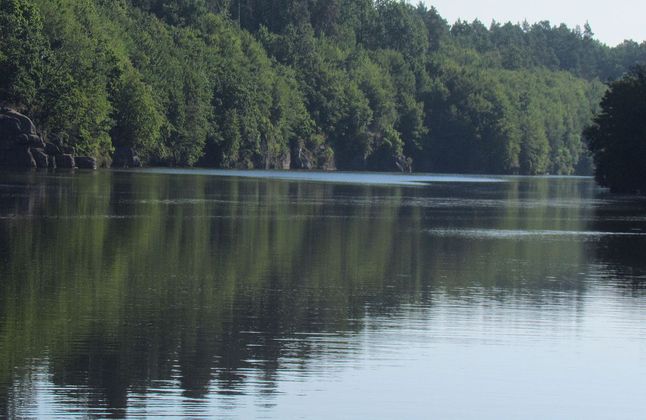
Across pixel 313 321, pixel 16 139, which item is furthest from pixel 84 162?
pixel 313 321

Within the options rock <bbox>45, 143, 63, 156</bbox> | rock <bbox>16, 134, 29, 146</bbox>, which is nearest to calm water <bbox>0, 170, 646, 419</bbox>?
rock <bbox>16, 134, 29, 146</bbox>

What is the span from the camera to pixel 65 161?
113m

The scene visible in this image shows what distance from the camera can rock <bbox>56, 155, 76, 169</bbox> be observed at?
11319 centimetres

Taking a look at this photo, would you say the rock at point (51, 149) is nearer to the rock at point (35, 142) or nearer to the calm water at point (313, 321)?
the rock at point (35, 142)

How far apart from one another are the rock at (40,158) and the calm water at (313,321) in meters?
65.7

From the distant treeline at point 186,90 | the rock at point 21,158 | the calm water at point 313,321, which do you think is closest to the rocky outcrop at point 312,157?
the distant treeline at point 186,90

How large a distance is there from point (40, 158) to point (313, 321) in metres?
90.7

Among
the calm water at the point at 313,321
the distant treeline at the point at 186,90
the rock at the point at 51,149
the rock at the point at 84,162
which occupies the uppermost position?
the distant treeline at the point at 186,90

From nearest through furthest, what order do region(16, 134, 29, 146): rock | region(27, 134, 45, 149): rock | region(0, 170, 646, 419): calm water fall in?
region(0, 170, 646, 419): calm water → region(16, 134, 29, 146): rock → region(27, 134, 45, 149): rock

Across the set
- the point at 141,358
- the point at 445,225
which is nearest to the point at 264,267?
the point at 141,358

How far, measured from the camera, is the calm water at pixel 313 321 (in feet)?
52.0

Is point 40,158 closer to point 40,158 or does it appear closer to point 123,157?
point 40,158

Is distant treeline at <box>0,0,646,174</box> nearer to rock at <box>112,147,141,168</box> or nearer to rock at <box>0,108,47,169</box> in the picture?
rock at <box>112,147,141,168</box>

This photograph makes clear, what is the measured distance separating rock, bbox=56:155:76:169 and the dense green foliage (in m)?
43.9
